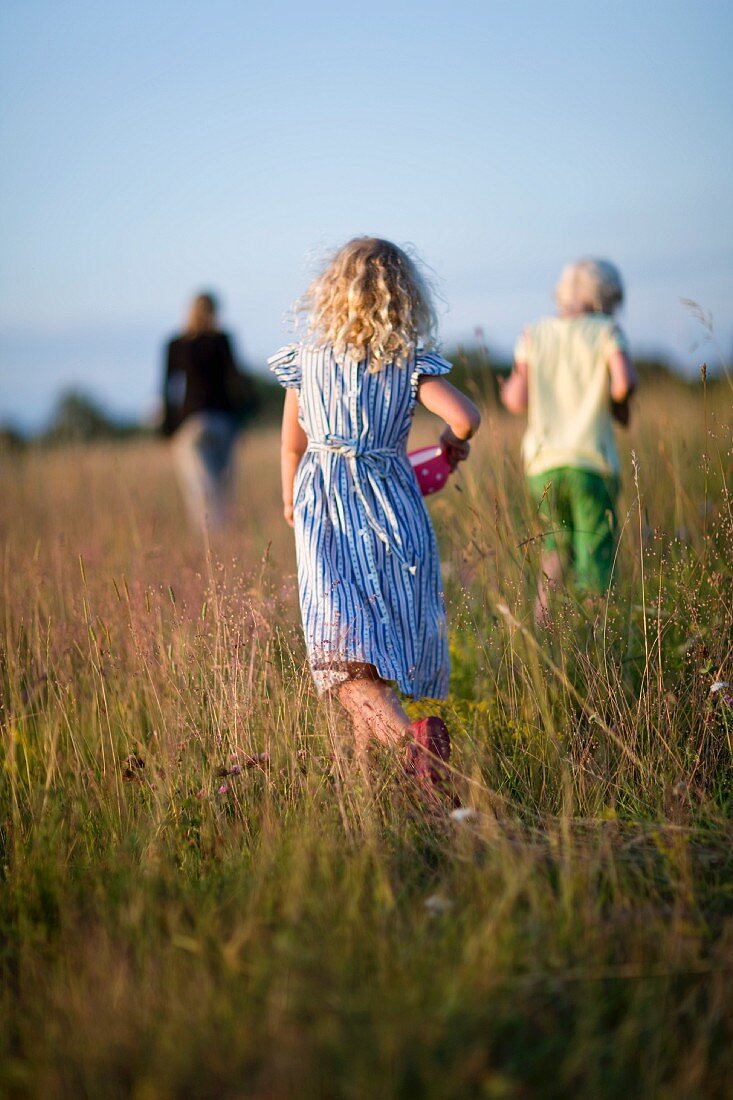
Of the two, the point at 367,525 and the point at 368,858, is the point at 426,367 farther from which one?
the point at 368,858

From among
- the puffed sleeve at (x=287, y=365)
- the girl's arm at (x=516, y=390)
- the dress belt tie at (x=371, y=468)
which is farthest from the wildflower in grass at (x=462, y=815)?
the girl's arm at (x=516, y=390)

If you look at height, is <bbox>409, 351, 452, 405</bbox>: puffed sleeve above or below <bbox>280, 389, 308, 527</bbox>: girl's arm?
above

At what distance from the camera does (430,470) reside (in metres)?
3.39

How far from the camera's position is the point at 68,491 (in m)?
7.18

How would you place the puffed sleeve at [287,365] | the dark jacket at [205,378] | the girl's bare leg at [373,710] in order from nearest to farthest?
1. the girl's bare leg at [373,710]
2. the puffed sleeve at [287,365]
3. the dark jacket at [205,378]

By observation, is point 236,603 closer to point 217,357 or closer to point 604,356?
point 604,356

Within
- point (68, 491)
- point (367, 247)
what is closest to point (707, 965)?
point (367, 247)

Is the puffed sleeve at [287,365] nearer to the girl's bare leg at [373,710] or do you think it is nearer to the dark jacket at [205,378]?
the girl's bare leg at [373,710]

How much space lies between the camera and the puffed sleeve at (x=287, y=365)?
324 cm

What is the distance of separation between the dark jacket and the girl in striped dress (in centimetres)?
457

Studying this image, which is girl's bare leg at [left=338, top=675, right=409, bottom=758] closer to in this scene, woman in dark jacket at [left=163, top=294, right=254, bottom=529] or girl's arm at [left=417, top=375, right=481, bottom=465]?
girl's arm at [left=417, top=375, right=481, bottom=465]

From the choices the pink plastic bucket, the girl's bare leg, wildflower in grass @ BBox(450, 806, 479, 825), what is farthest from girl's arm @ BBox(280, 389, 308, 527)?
wildflower in grass @ BBox(450, 806, 479, 825)

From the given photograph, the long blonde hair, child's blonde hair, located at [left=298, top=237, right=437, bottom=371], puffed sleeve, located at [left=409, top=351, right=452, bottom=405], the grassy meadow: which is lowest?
the grassy meadow

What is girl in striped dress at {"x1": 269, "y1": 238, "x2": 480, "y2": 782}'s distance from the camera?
9.86 ft
